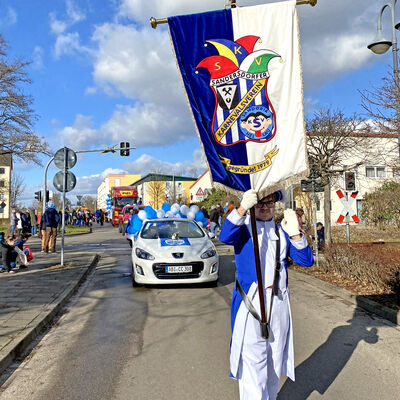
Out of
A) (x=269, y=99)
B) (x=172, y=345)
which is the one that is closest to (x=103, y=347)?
(x=172, y=345)

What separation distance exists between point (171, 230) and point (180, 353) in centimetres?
513

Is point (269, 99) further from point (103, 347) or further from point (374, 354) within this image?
point (103, 347)

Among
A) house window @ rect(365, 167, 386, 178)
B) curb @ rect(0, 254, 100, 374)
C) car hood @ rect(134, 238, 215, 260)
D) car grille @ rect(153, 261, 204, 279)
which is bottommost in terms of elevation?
curb @ rect(0, 254, 100, 374)

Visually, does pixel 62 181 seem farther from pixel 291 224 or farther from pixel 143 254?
pixel 291 224

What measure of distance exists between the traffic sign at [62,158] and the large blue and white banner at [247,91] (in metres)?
8.91

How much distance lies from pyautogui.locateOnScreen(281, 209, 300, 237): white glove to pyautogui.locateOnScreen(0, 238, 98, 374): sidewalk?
3.31 metres

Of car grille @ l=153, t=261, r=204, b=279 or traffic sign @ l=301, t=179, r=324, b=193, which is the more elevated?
traffic sign @ l=301, t=179, r=324, b=193

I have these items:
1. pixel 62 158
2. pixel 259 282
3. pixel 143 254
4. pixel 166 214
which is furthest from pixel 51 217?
pixel 259 282

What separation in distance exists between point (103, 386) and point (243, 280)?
A: 6.21ft

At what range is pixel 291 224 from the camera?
118 inches

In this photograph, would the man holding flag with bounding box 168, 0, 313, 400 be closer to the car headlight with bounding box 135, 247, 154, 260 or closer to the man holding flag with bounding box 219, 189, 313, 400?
the man holding flag with bounding box 219, 189, 313, 400

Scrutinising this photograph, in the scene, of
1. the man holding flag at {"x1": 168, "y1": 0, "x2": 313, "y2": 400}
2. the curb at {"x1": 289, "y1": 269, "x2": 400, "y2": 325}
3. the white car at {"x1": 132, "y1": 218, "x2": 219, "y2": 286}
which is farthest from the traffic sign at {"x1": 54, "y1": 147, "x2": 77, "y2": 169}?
the man holding flag at {"x1": 168, "y1": 0, "x2": 313, "y2": 400}

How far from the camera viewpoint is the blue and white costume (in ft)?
9.29

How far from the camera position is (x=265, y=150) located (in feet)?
10.5
